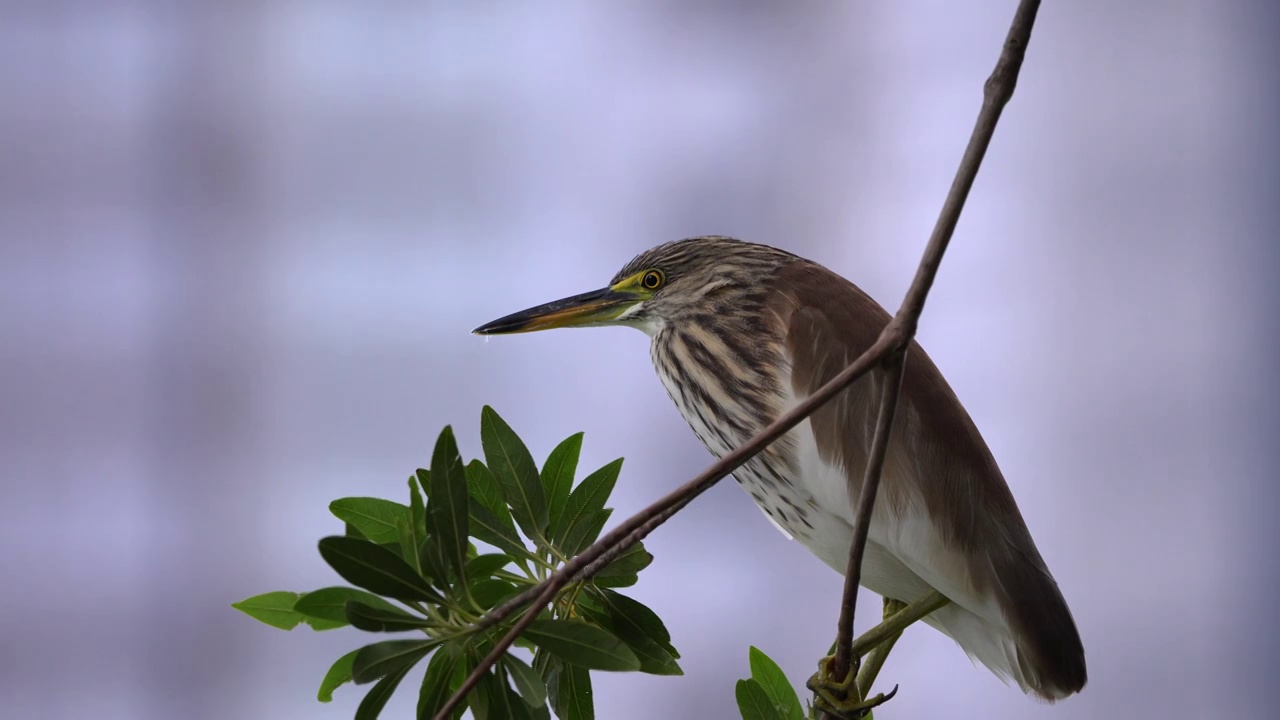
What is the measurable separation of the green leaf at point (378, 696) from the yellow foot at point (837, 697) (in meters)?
0.39

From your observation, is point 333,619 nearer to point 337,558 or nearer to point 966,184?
point 337,558

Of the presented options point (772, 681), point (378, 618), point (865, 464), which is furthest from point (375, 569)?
point (865, 464)

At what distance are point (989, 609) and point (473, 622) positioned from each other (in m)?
0.52

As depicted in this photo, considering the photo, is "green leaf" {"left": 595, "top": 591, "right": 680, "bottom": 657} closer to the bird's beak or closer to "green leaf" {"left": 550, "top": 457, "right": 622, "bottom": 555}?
"green leaf" {"left": 550, "top": 457, "right": 622, "bottom": 555}

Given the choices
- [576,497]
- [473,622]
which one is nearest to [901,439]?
[576,497]

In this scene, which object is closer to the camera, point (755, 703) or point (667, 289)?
point (755, 703)

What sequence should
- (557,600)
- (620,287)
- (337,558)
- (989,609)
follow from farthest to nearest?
1. (620,287)
2. (989,609)
3. (557,600)
4. (337,558)

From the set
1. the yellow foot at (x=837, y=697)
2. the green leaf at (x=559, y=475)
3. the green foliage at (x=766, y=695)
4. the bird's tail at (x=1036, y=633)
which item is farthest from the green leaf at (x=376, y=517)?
the bird's tail at (x=1036, y=633)

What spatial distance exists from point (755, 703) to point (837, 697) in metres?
0.16

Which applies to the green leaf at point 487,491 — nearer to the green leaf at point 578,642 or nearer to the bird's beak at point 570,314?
the green leaf at point 578,642

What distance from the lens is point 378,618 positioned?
596mm

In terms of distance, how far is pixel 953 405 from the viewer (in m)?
0.99

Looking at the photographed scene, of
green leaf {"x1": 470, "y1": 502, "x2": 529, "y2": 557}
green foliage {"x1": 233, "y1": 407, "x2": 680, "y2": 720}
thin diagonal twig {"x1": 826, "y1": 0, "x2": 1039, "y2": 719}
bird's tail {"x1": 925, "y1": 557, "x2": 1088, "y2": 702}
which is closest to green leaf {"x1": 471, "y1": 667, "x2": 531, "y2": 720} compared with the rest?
green foliage {"x1": 233, "y1": 407, "x2": 680, "y2": 720}

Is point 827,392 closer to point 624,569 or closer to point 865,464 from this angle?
point 624,569
